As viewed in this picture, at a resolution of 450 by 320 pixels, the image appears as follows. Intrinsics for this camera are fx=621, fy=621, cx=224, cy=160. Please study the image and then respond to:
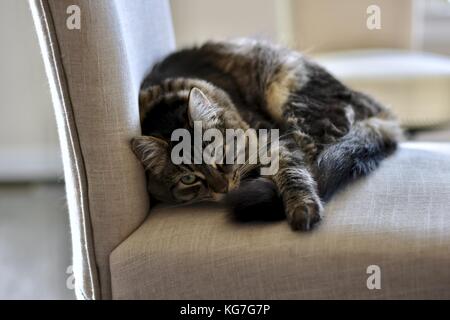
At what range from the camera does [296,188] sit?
1.17 m

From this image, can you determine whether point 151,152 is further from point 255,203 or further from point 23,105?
point 23,105

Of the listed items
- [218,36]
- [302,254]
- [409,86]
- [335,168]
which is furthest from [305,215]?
[218,36]

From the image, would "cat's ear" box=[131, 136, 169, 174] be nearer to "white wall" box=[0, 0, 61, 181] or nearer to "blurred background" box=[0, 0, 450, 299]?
"blurred background" box=[0, 0, 450, 299]

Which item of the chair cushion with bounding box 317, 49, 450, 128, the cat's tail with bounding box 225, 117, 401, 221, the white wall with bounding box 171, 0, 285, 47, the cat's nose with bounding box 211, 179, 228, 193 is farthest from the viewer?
the white wall with bounding box 171, 0, 285, 47

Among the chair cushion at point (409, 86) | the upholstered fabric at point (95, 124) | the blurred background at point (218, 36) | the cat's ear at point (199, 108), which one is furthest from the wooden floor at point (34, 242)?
the chair cushion at point (409, 86)

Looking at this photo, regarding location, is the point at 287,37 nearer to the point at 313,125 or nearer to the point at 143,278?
the point at 313,125

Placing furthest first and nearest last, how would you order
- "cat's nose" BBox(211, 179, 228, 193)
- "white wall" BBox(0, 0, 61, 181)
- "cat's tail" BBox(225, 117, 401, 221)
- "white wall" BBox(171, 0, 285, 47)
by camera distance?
"white wall" BBox(171, 0, 285, 47)
"white wall" BBox(0, 0, 61, 181)
"cat's nose" BBox(211, 179, 228, 193)
"cat's tail" BBox(225, 117, 401, 221)

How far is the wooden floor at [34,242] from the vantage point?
188 cm

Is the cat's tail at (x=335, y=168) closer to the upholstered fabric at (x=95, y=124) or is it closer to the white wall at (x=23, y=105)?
the upholstered fabric at (x=95, y=124)

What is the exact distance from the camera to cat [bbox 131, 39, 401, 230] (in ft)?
3.83

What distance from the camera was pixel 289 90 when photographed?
149cm

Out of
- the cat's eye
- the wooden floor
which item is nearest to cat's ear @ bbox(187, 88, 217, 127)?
the cat's eye

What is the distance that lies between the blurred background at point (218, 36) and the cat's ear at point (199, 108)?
635mm
